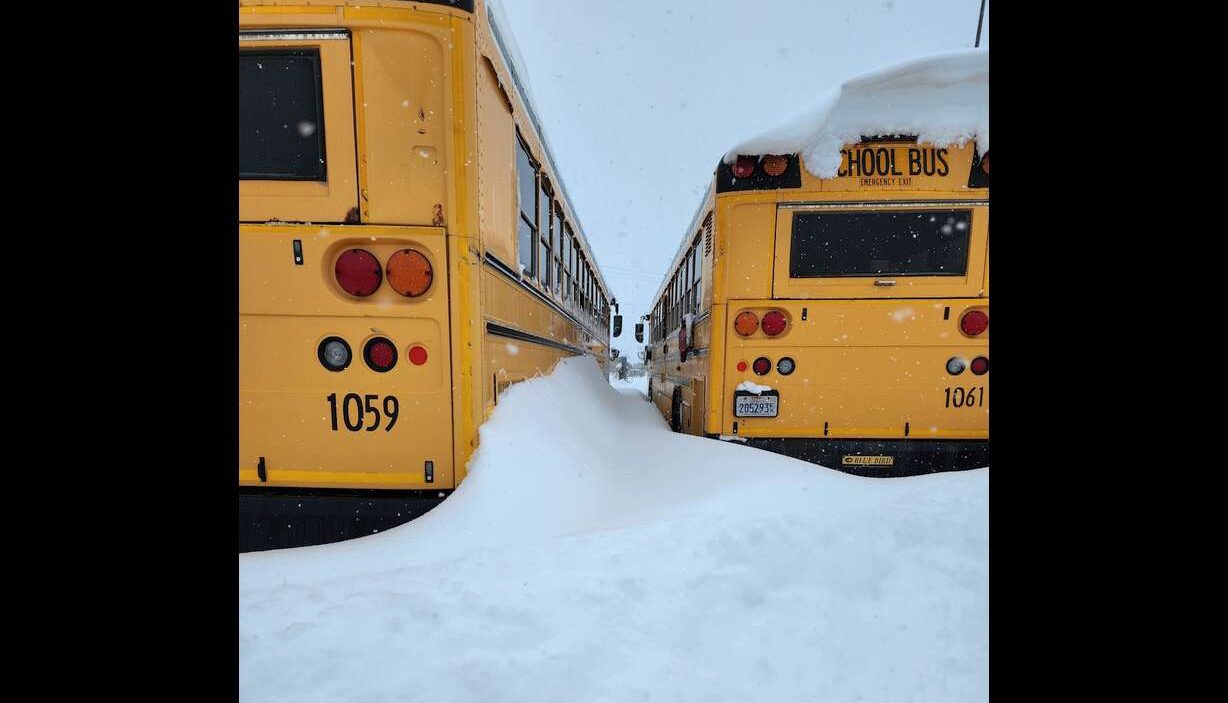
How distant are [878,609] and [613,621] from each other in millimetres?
772

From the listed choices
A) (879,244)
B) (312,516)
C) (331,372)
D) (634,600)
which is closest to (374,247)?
(331,372)

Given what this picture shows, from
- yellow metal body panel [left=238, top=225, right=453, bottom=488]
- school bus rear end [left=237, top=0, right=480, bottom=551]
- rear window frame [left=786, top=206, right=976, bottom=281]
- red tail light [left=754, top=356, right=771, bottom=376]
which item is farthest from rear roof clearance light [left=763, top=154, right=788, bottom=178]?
yellow metal body panel [left=238, top=225, right=453, bottom=488]

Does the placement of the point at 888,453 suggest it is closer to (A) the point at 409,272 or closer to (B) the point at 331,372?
(A) the point at 409,272

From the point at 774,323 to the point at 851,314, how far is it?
19.9 inches

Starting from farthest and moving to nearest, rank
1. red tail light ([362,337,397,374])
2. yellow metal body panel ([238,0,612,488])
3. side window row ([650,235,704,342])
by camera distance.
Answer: side window row ([650,235,704,342]) → red tail light ([362,337,397,374]) → yellow metal body panel ([238,0,612,488])

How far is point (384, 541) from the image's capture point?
171 cm

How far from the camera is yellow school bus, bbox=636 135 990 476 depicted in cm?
287

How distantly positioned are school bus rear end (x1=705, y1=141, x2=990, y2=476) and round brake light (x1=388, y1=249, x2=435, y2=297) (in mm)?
1922

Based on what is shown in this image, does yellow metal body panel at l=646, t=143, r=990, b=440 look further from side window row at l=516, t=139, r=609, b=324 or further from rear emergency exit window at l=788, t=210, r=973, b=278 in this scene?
side window row at l=516, t=139, r=609, b=324

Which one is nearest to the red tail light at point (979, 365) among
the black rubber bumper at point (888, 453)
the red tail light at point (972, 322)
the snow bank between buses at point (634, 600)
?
the red tail light at point (972, 322)

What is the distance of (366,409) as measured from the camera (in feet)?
6.23

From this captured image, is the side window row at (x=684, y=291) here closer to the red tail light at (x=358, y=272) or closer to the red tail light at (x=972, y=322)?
the red tail light at (x=972, y=322)
